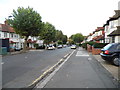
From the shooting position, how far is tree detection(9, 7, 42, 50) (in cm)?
3031

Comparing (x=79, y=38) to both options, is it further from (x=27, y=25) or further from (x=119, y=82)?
(x=119, y=82)

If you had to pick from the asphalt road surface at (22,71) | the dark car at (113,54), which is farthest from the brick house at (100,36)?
the asphalt road surface at (22,71)

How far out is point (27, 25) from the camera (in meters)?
30.2

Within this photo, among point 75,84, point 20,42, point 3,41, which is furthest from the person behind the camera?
point 20,42

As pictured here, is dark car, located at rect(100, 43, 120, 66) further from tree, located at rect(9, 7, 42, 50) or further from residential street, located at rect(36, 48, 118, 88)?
tree, located at rect(9, 7, 42, 50)

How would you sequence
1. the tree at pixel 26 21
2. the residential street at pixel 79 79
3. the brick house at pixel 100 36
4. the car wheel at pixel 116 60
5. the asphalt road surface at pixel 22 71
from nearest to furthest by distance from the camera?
the residential street at pixel 79 79
the asphalt road surface at pixel 22 71
the car wheel at pixel 116 60
the tree at pixel 26 21
the brick house at pixel 100 36

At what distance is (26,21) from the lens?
1187 inches

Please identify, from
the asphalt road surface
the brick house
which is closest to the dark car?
the asphalt road surface

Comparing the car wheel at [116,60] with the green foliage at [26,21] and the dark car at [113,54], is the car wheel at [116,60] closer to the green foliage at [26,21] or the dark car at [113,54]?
the dark car at [113,54]

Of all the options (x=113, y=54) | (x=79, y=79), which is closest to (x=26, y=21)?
(x=113, y=54)

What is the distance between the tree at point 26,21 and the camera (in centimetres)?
3031

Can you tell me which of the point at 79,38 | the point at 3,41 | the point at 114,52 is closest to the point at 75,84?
the point at 114,52

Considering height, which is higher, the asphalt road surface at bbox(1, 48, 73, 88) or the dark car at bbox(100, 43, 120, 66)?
the dark car at bbox(100, 43, 120, 66)

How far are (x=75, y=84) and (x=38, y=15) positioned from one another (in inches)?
1119
